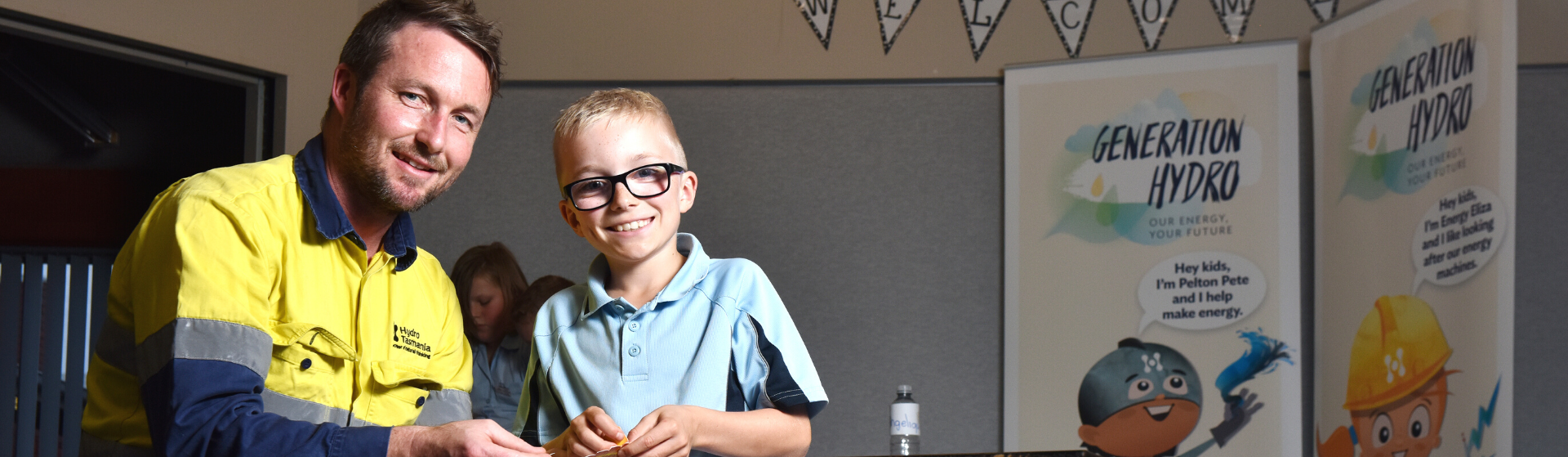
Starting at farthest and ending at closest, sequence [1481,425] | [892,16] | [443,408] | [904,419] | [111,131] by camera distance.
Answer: [892,16] → [111,131] → [904,419] → [1481,425] → [443,408]

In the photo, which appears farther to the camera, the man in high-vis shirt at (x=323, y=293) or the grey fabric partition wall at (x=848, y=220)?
the grey fabric partition wall at (x=848, y=220)

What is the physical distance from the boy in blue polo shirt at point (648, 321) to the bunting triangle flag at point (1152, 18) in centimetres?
255

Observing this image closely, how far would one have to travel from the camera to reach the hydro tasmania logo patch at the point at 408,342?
49.1 inches

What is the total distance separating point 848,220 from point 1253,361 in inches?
51.8

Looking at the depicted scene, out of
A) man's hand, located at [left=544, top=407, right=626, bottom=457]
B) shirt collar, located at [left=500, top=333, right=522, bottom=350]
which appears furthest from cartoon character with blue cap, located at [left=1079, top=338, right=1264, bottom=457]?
man's hand, located at [left=544, top=407, right=626, bottom=457]

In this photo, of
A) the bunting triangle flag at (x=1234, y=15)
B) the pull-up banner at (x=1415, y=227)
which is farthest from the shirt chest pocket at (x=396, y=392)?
the bunting triangle flag at (x=1234, y=15)

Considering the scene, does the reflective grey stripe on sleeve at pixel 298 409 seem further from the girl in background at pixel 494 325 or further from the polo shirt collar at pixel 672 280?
the girl in background at pixel 494 325

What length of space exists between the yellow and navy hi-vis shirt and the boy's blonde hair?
0.27 metres

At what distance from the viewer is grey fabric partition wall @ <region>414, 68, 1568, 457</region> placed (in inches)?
134

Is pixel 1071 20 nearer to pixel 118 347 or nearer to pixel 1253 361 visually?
pixel 1253 361

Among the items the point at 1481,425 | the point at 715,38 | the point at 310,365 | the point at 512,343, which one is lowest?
the point at 1481,425

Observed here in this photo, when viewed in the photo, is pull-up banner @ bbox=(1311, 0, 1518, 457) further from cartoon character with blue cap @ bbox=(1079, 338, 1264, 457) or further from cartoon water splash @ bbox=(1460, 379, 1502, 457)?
cartoon character with blue cap @ bbox=(1079, 338, 1264, 457)

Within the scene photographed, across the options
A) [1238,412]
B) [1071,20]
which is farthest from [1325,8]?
[1238,412]

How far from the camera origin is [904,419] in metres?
2.98
